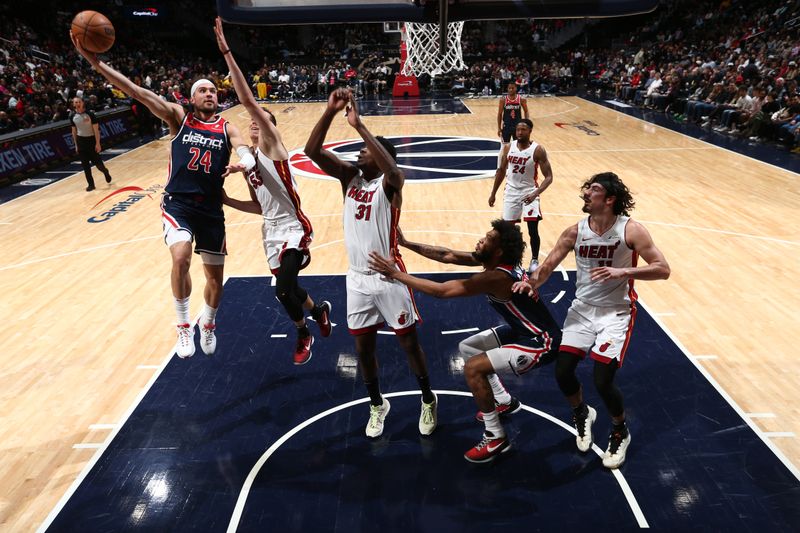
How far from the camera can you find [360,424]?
14.4 ft

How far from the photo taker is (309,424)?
443 cm

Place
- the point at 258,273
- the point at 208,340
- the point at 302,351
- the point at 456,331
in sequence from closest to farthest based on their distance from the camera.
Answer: the point at 208,340
the point at 302,351
the point at 456,331
the point at 258,273

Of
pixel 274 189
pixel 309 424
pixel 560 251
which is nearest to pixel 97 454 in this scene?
pixel 309 424

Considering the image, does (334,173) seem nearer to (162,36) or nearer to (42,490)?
(42,490)

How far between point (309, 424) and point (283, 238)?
1.51m

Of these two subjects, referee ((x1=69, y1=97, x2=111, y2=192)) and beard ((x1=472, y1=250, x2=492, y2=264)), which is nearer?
beard ((x1=472, y1=250, x2=492, y2=264))

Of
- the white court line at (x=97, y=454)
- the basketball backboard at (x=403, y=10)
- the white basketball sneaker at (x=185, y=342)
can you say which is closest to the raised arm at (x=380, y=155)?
the basketball backboard at (x=403, y=10)

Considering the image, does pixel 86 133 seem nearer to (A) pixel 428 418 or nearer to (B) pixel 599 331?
(A) pixel 428 418

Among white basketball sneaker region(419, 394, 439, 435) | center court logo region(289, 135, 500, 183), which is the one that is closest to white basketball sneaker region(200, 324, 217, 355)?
white basketball sneaker region(419, 394, 439, 435)

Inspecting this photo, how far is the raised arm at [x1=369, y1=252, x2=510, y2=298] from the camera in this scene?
354 centimetres

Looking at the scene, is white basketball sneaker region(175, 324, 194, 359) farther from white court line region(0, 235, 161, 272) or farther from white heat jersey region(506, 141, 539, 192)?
white court line region(0, 235, 161, 272)

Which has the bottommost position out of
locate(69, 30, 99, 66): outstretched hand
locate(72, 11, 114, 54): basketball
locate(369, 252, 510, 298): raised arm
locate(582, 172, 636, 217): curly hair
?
locate(369, 252, 510, 298): raised arm

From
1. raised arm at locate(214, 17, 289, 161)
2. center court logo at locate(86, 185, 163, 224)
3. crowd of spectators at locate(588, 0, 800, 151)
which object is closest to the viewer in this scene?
raised arm at locate(214, 17, 289, 161)

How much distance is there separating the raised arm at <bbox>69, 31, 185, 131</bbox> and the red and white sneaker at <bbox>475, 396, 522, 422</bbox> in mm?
3029
